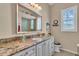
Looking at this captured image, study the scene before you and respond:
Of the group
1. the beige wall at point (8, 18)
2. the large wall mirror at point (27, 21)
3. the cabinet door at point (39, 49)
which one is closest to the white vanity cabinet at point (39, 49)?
the cabinet door at point (39, 49)

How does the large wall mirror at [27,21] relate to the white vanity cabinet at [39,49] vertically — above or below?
above

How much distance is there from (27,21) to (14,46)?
33cm

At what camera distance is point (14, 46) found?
134 cm

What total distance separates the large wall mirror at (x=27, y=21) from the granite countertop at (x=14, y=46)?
0.13 metres

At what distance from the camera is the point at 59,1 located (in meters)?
1.38

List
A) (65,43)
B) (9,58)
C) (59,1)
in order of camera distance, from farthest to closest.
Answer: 1. (65,43)
2. (59,1)
3. (9,58)

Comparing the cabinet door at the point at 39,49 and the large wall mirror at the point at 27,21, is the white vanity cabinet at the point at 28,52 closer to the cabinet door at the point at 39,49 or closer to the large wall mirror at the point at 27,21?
the cabinet door at the point at 39,49

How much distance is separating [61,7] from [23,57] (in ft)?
2.36

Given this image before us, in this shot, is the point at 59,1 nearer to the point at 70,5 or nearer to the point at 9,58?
the point at 70,5

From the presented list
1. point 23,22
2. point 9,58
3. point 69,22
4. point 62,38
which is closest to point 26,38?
point 23,22

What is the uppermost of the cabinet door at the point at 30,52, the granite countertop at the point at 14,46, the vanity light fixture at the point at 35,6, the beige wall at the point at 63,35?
the vanity light fixture at the point at 35,6

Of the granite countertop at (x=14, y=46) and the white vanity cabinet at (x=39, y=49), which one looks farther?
the white vanity cabinet at (x=39, y=49)

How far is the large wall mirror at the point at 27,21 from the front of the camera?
1.45m

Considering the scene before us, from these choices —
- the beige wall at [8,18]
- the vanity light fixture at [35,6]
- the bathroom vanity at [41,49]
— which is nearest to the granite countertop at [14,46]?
the bathroom vanity at [41,49]
